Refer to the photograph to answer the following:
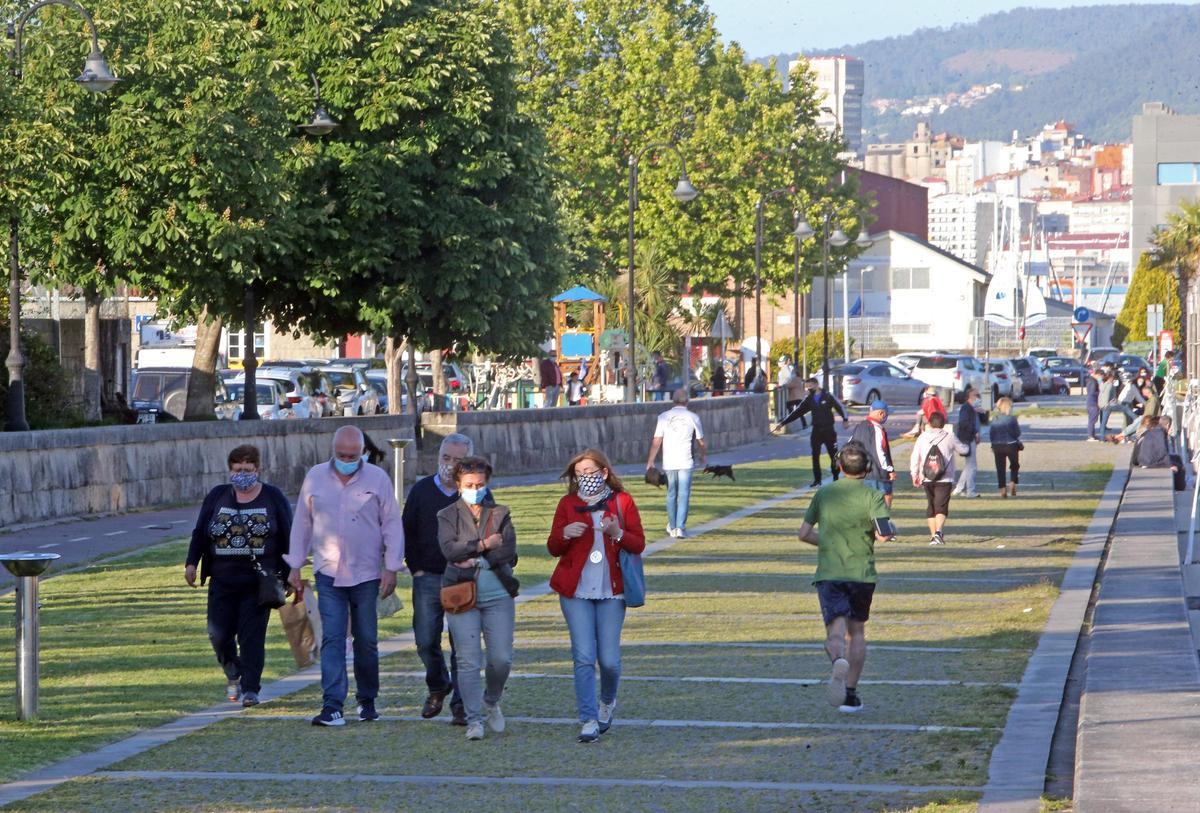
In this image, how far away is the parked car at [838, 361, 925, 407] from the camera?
210 ft

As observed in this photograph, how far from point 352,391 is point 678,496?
79.5ft

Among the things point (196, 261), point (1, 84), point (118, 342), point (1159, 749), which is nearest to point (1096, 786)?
point (1159, 749)

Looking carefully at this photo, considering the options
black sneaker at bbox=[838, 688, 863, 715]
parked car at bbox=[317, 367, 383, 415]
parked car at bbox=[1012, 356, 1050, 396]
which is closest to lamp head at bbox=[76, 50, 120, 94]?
black sneaker at bbox=[838, 688, 863, 715]

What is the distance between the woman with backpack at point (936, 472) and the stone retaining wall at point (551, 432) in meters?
11.4

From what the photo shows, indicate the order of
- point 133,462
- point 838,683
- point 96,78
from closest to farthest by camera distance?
point 838,683, point 96,78, point 133,462

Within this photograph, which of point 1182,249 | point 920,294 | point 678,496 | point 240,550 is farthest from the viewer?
point 920,294

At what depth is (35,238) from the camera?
102ft

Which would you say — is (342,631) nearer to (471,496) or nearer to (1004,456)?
(471,496)

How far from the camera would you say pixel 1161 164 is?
5620 inches

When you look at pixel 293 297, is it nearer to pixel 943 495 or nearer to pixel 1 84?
pixel 1 84

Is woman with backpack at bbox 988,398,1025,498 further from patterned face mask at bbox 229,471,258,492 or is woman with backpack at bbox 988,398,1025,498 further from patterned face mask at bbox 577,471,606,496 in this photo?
patterned face mask at bbox 577,471,606,496

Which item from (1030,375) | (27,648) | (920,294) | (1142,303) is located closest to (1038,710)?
(27,648)

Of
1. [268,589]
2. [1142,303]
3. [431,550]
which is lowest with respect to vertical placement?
[268,589]

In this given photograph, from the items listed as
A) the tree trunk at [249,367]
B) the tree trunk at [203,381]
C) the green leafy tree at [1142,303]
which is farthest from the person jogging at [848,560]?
the green leafy tree at [1142,303]
